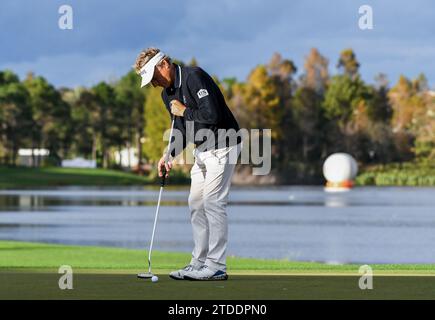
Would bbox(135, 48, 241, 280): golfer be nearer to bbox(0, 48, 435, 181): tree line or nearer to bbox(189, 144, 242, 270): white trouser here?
bbox(189, 144, 242, 270): white trouser

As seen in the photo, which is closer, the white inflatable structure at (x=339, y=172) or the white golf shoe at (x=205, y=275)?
the white golf shoe at (x=205, y=275)

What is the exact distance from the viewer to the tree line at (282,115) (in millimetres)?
121812

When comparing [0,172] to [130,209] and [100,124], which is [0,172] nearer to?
[100,124]

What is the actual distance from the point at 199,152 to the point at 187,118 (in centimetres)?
44

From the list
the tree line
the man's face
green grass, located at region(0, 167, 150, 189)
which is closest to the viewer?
the man's face

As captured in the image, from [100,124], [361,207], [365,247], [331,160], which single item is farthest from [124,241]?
[100,124]

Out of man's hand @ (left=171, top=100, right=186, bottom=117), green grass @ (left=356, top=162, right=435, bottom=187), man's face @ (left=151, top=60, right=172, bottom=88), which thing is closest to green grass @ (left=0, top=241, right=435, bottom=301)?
man's hand @ (left=171, top=100, right=186, bottom=117)

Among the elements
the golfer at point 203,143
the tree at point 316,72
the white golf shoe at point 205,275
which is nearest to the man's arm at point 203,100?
the golfer at point 203,143

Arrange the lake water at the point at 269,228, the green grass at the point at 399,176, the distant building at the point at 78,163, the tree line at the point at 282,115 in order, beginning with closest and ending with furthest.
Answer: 1. the lake water at the point at 269,228
2. the green grass at the point at 399,176
3. the tree line at the point at 282,115
4. the distant building at the point at 78,163

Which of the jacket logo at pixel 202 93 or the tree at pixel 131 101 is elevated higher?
the tree at pixel 131 101

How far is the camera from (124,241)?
1455 inches

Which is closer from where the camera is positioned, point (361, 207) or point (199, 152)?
point (199, 152)

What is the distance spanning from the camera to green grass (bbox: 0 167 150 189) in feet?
376

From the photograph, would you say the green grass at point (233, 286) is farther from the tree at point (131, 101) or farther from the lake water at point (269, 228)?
the tree at point (131, 101)
